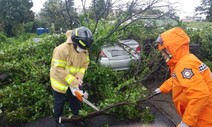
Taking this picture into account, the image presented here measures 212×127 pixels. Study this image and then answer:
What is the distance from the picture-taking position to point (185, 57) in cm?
298

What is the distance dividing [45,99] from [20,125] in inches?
25.6

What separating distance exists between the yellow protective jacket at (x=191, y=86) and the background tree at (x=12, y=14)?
24845mm

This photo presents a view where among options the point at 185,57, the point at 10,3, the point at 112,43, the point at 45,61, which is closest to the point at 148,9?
the point at 112,43

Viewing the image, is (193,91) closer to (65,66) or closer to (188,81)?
(188,81)

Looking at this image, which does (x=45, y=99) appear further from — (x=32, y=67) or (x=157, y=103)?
(x=157, y=103)

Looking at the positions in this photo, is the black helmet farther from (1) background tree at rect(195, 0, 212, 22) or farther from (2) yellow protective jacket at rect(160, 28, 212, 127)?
(1) background tree at rect(195, 0, 212, 22)

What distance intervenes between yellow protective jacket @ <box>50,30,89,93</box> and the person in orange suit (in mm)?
1649

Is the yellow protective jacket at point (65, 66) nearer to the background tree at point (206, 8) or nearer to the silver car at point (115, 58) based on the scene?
the silver car at point (115, 58)

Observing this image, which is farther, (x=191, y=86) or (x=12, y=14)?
(x=12, y=14)

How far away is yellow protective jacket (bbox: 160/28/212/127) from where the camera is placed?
2.76 metres

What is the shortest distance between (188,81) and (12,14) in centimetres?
2699

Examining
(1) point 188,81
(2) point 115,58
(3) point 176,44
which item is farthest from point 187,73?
(2) point 115,58

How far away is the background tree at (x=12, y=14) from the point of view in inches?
1054

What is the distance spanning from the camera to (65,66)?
14.4 ft
